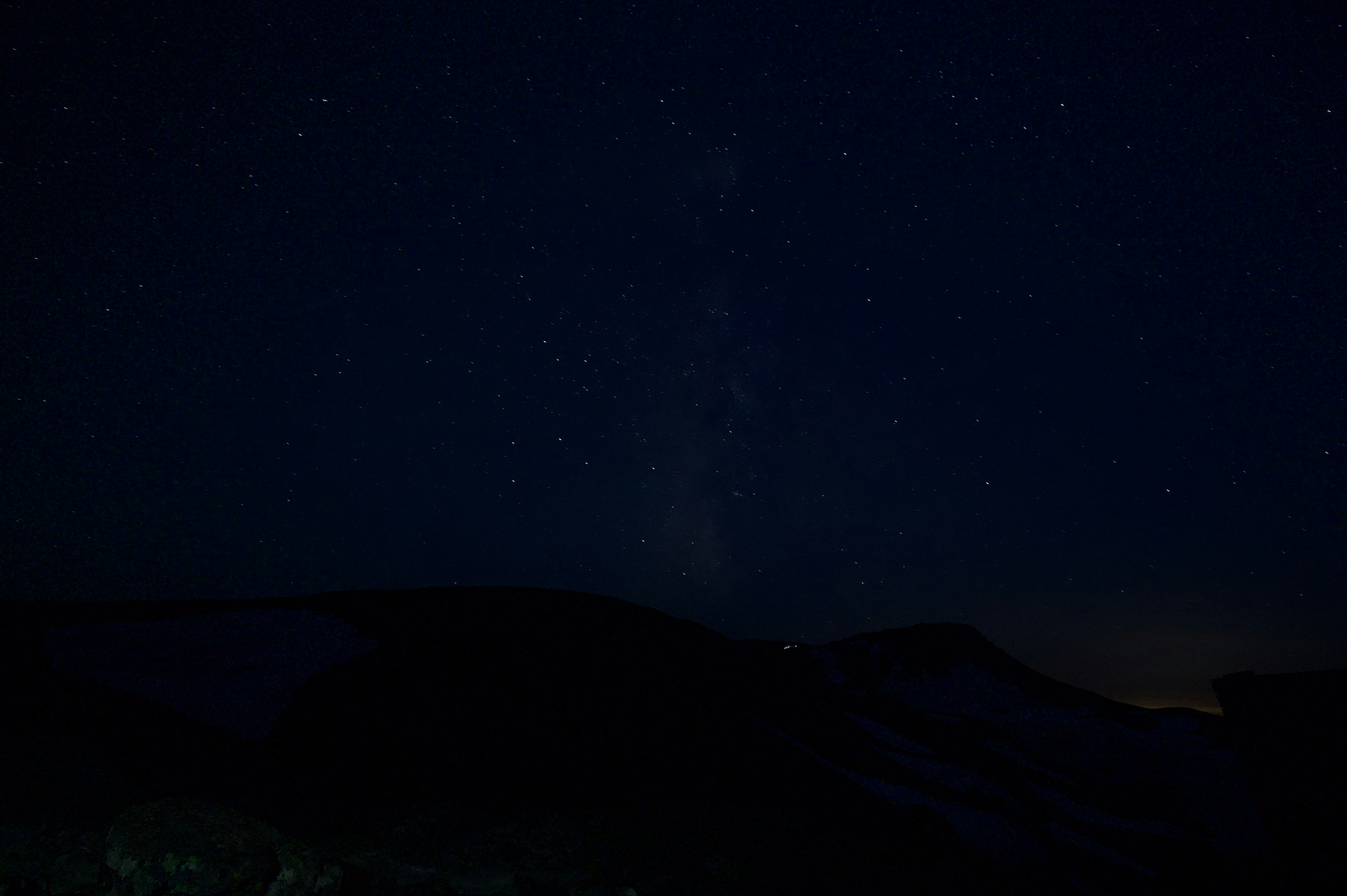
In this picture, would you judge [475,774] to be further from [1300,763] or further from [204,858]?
[1300,763]

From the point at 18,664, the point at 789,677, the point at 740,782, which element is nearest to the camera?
the point at 18,664

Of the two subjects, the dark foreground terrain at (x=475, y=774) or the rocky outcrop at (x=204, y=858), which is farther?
the dark foreground terrain at (x=475, y=774)

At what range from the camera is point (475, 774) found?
561cm

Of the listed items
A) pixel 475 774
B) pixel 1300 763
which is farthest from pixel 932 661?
pixel 475 774

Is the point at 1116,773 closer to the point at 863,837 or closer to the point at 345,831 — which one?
the point at 863,837

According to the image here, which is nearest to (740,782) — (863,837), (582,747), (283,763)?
(863,837)

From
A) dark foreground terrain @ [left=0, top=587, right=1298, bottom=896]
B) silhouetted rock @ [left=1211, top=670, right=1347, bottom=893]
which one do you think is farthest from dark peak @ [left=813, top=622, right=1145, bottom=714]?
silhouetted rock @ [left=1211, top=670, right=1347, bottom=893]

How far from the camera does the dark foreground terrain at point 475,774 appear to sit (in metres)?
4.20

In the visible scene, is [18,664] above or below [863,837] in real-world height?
above

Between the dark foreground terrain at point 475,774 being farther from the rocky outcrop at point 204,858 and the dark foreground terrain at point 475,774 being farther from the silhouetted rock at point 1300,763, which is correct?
the silhouetted rock at point 1300,763

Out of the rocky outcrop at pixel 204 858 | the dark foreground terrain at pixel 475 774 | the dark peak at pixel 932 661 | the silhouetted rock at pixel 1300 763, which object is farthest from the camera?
the dark peak at pixel 932 661

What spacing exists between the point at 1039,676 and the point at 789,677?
18.3m

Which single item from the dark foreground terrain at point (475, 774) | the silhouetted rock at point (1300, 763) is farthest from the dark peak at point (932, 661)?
the silhouetted rock at point (1300, 763)

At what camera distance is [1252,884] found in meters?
8.01
